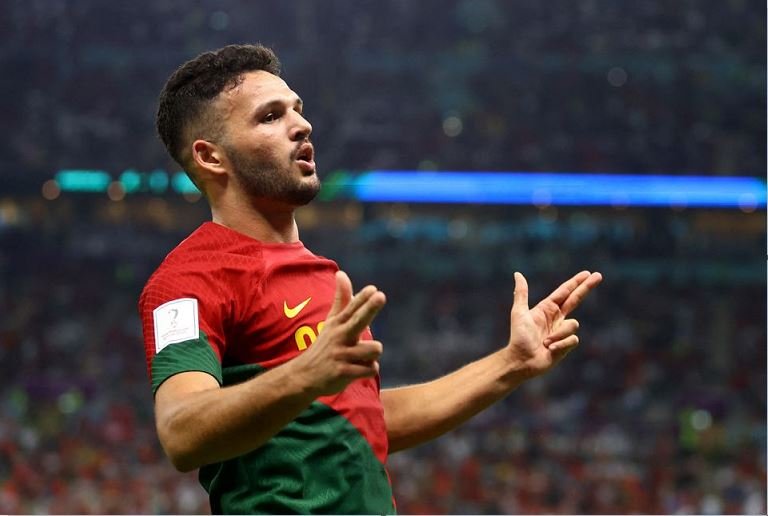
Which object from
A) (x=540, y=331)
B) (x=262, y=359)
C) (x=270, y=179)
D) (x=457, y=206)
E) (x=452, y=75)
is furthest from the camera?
(x=452, y=75)

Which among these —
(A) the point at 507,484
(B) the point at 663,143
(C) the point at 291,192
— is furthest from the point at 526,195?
(C) the point at 291,192

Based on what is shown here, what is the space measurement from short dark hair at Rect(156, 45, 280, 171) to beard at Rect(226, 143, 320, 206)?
0.29ft

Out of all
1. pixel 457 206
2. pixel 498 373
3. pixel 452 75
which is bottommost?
pixel 457 206

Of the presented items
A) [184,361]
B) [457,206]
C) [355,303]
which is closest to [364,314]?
[355,303]

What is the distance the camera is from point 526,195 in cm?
1529

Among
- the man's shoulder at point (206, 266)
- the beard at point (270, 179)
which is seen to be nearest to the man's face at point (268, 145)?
the beard at point (270, 179)

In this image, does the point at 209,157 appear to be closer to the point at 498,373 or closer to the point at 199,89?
the point at 199,89

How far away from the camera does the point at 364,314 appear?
157 cm

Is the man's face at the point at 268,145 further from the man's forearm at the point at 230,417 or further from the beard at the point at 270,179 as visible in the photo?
the man's forearm at the point at 230,417

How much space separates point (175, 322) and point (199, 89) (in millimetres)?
562

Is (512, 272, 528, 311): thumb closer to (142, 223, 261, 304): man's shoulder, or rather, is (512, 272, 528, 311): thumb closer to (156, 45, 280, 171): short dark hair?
(142, 223, 261, 304): man's shoulder

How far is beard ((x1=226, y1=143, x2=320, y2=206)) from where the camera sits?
2.12m

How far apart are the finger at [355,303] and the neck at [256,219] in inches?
22.4

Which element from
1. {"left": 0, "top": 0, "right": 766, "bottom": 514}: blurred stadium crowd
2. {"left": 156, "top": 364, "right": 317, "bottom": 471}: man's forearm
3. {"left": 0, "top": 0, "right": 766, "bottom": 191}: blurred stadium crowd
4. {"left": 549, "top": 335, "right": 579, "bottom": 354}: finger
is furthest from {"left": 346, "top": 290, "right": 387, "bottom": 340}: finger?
{"left": 0, "top": 0, "right": 766, "bottom": 191}: blurred stadium crowd
